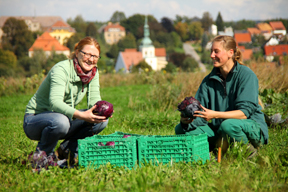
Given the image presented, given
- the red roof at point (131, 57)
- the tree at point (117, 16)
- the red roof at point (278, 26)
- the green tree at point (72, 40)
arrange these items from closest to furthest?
the red roof at point (278, 26)
the red roof at point (131, 57)
the green tree at point (72, 40)
the tree at point (117, 16)

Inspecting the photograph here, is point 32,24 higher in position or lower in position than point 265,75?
higher

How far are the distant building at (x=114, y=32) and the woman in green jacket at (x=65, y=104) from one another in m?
124

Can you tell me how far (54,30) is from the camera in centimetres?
10838

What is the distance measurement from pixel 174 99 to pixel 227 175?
473 centimetres

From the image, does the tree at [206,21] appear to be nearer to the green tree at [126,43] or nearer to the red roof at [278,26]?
the green tree at [126,43]

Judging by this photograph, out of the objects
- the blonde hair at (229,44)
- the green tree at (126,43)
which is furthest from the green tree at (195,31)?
the blonde hair at (229,44)

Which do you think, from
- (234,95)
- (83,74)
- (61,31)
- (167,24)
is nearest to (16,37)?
(61,31)

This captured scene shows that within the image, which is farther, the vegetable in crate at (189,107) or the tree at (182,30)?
the tree at (182,30)

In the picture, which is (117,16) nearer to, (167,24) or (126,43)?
(167,24)

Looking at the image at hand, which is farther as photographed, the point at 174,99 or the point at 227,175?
the point at 174,99

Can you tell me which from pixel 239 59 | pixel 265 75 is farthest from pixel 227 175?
pixel 265 75

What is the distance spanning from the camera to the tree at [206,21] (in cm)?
14435

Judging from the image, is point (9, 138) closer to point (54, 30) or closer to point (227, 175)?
point (227, 175)

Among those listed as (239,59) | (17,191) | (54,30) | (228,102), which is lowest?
(17,191)
